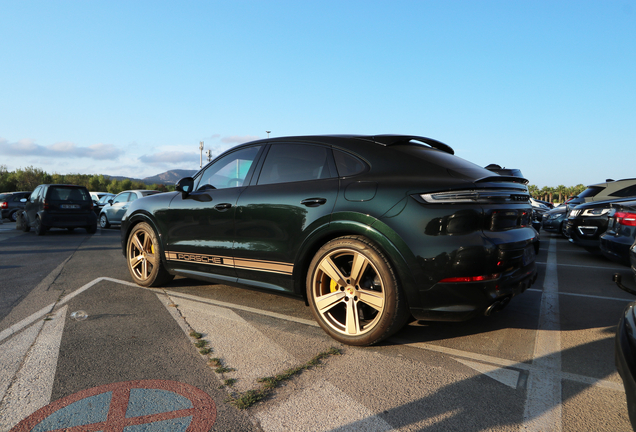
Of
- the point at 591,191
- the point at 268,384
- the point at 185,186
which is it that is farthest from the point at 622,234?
the point at 591,191

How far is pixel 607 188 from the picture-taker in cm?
1134

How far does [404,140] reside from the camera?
12.4ft

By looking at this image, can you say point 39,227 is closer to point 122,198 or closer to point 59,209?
point 59,209

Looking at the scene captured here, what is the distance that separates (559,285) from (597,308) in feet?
4.15

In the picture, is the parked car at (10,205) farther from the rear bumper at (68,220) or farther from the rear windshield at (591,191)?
the rear windshield at (591,191)

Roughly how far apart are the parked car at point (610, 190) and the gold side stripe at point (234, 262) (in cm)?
949

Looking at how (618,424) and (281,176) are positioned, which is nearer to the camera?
(618,424)

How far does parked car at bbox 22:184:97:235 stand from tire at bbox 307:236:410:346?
13.0m

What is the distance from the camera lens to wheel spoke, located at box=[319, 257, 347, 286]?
11.3 ft

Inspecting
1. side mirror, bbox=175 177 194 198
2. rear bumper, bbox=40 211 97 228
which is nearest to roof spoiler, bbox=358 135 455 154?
side mirror, bbox=175 177 194 198

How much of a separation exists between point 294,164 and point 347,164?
2.08 ft

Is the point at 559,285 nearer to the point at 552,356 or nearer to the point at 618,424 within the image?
the point at 552,356

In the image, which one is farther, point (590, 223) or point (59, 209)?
point (59, 209)

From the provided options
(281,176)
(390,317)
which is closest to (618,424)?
(390,317)
